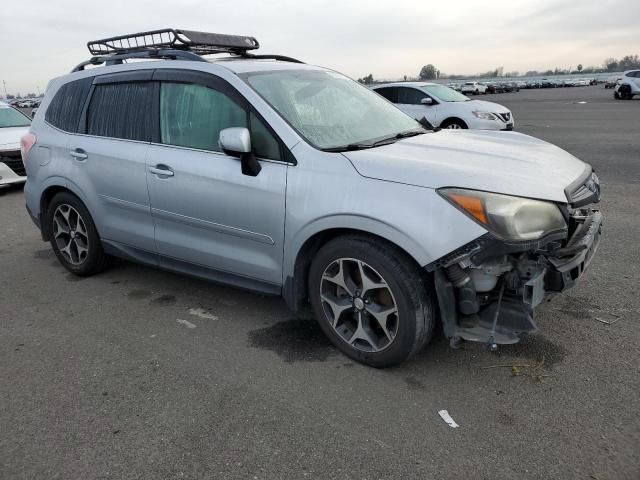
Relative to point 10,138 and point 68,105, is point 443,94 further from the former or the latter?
point 68,105

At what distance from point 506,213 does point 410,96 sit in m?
11.3

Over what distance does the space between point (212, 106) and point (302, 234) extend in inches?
47.3

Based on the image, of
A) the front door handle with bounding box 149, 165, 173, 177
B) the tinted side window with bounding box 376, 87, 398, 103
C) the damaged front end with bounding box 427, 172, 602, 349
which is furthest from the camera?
the tinted side window with bounding box 376, 87, 398, 103

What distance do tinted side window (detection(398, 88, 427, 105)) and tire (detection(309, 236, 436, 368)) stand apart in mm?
10898

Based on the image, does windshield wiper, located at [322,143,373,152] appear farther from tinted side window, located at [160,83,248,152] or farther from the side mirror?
tinted side window, located at [160,83,248,152]

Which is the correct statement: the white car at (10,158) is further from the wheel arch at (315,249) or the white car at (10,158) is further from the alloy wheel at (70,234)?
the wheel arch at (315,249)

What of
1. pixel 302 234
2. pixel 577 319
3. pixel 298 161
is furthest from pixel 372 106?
pixel 577 319

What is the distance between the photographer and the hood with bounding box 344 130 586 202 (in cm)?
276

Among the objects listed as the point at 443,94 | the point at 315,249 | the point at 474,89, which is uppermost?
the point at 315,249

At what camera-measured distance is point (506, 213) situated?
2.64 meters

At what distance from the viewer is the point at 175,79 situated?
3861 millimetres

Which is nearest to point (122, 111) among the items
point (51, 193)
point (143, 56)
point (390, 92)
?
point (143, 56)

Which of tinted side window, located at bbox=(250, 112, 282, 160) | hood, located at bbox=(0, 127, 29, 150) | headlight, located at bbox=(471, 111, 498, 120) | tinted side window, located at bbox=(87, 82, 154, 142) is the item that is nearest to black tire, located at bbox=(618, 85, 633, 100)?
headlight, located at bbox=(471, 111, 498, 120)

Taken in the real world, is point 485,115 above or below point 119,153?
below
